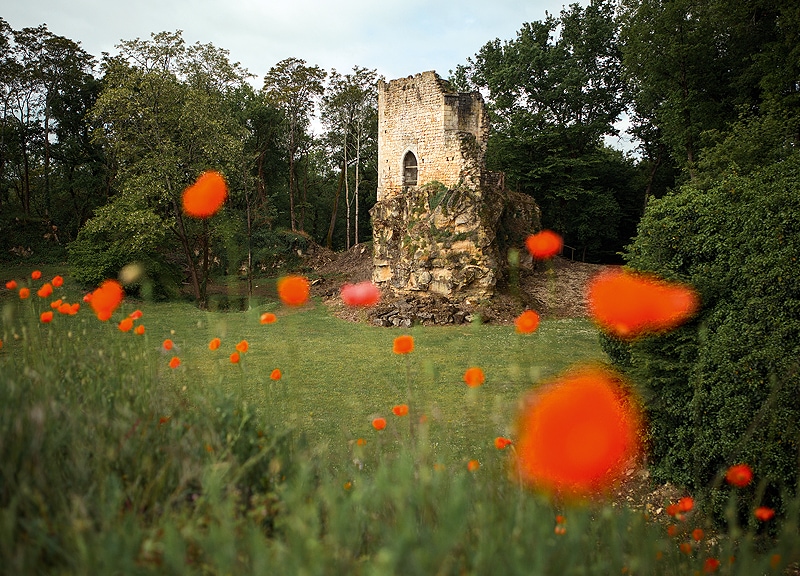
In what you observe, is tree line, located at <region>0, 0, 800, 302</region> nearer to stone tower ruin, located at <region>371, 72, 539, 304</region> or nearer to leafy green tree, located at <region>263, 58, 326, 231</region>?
leafy green tree, located at <region>263, 58, 326, 231</region>

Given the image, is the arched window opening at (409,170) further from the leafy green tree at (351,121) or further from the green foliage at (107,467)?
the green foliage at (107,467)

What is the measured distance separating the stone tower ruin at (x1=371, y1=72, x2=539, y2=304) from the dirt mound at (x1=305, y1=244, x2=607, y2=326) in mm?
934

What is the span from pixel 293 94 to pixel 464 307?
18.1m

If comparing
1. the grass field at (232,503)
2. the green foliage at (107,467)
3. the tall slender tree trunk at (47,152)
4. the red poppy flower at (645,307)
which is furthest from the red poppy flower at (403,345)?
the tall slender tree trunk at (47,152)

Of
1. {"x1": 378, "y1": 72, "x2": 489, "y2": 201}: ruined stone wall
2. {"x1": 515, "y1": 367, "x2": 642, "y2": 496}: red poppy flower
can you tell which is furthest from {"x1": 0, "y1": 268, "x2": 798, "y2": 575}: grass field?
{"x1": 378, "y1": 72, "x2": 489, "y2": 201}: ruined stone wall

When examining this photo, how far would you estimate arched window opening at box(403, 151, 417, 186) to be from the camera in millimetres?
23219

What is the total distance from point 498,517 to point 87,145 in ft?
105

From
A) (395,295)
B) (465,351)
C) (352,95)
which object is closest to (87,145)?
(352,95)

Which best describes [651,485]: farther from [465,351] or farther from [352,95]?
[352,95]

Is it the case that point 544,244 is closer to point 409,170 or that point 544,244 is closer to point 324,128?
point 409,170

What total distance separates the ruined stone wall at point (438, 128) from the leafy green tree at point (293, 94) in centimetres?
861

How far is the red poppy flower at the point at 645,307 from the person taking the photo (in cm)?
680

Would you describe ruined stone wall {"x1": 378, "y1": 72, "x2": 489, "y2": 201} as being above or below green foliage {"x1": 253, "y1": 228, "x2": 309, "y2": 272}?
above

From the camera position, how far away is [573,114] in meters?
30.6
